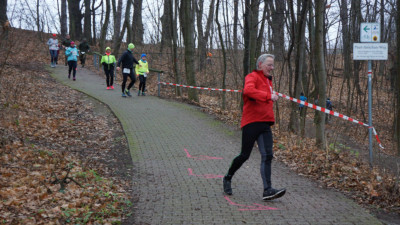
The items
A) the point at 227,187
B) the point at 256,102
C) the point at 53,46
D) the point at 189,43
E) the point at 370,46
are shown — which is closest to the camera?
the point at 256,102

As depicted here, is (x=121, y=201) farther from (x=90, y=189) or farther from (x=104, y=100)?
(x=104, y=100)

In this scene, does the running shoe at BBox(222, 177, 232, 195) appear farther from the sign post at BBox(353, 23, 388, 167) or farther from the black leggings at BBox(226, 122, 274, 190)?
the sign post at BBox(353, 23, 388, 167)

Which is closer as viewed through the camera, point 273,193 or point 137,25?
point 273,193

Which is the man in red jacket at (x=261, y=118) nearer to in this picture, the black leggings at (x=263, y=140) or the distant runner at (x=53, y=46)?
the black leggings at (x=263, y=140)

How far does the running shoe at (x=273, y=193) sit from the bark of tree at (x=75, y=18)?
114 feet

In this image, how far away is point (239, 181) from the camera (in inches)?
282

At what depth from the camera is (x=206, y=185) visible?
22.4 ft

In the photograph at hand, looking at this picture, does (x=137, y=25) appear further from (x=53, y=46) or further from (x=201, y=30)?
(x=53, y=46)

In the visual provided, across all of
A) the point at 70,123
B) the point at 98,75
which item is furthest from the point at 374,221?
the point at 98,75

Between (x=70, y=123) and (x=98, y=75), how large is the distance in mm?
13926

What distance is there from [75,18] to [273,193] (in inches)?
1412

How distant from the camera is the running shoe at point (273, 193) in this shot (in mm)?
5848

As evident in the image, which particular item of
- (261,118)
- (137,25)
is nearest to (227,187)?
(261,118)

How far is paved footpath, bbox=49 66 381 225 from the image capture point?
538 cm
